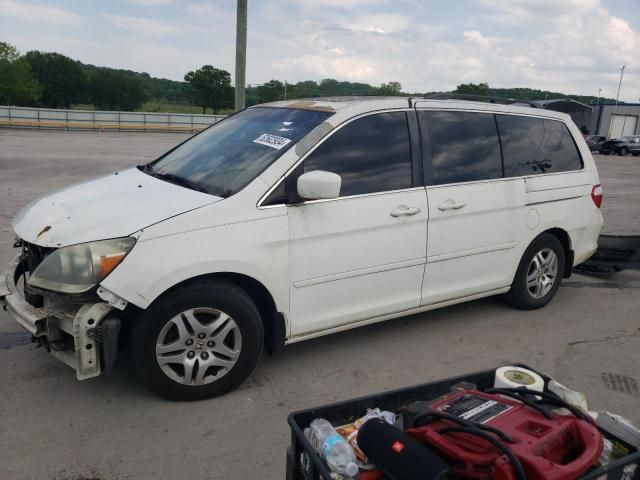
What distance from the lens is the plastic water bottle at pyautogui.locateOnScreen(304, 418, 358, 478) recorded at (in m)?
1.90

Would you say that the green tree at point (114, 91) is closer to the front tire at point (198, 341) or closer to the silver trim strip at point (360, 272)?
the silver trim strip at point (360, 272)

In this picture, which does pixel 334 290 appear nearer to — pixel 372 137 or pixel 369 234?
pixel 369 234

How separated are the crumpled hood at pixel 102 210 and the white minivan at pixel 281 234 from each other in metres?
0.01

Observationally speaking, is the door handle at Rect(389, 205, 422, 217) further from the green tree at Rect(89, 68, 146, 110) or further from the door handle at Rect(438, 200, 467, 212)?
the green tree at Rect(89, 68, 146, 110)

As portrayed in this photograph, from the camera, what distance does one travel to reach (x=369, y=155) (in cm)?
384

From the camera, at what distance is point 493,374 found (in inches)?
99.0

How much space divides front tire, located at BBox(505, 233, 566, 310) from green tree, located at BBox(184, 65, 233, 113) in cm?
7847

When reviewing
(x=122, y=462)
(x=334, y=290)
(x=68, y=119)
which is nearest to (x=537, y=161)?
(x=334, y=290)

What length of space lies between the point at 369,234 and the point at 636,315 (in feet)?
9.96

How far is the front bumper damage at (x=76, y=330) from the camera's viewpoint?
2.94 metres

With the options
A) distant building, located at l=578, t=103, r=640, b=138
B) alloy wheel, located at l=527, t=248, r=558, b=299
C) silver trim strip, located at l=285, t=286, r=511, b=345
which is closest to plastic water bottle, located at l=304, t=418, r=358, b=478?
silver trim strip, located at l=285, t=286, r=511, b=345

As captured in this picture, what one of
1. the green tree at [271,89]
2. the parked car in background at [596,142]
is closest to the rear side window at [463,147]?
the parked car in background at [596,142]

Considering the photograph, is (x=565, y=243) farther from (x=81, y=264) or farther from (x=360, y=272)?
(x=81, y=264)

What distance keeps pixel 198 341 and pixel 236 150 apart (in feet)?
4.48
